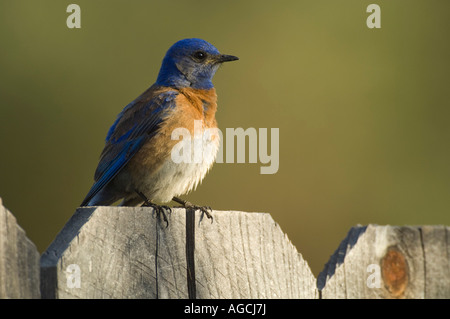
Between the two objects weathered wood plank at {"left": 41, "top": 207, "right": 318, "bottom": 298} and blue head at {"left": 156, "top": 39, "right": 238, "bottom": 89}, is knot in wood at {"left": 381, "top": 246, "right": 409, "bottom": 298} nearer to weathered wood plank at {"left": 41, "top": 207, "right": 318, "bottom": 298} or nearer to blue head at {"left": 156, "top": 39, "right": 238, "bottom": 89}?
weathered wood plank at {"left": 41, "top": 207, "right": 318, "bottom": 298}

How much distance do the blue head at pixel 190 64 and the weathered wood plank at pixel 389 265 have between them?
288cm

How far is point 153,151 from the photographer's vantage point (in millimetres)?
4996

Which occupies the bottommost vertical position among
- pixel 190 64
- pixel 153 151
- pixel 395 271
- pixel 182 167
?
pixel 395 271

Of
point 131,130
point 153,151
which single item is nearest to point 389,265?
point 153,151

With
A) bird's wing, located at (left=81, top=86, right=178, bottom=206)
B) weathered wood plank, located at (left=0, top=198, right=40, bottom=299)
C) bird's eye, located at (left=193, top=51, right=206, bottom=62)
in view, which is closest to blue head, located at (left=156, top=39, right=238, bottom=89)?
bird's eye, located at (left=193, top=51, right=206, bottom=62)

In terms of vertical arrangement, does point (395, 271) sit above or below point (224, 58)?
below

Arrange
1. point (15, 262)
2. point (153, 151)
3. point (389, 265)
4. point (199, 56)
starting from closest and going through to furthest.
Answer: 1. point (15, 262)
2. point (389, 265)
3. point (153, 151)
4. point (199, 56)

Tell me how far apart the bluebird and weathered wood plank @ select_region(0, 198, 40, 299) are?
2.32m

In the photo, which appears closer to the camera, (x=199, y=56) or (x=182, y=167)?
(x=182, y=167)

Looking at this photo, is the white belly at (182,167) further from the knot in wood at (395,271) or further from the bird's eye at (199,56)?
the knot in wood at (395,271)

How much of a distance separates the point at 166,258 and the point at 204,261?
0.60ft

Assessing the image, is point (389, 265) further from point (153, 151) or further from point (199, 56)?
point (199, 56)
